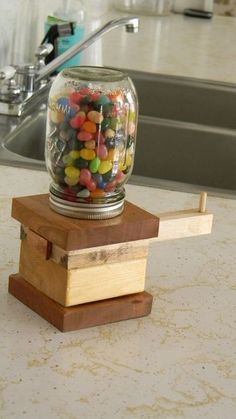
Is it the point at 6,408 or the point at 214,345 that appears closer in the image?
the point at 6,408

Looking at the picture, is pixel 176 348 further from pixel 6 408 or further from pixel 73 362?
pixel 6 408

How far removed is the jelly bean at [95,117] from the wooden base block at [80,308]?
220 mm

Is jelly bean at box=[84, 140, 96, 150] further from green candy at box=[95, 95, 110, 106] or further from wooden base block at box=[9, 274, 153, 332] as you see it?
wooden base block at box=[9, 274, 153, 332]

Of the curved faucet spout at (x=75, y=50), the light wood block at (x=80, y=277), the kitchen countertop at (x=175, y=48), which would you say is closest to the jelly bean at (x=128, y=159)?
the light wood block at (x=80, y=277)

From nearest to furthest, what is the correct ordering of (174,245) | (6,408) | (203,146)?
(6,408) → (174,245) → (203,146)

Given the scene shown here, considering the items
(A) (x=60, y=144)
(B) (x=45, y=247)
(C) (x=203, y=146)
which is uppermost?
(A) (x=60, y=144)

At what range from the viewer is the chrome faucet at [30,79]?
202cm

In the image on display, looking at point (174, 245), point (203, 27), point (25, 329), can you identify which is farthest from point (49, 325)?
point (203, 27)

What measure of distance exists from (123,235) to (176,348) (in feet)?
0.48

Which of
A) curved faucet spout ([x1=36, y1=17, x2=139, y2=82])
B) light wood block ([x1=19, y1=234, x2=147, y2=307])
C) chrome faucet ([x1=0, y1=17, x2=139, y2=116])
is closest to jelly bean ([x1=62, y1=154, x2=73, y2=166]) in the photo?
light wood block ([x1=19, y1=234, x2=147, y2=307])

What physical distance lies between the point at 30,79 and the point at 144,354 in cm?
111

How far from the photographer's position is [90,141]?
1117 millimetres

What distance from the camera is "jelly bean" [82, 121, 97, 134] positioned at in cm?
111

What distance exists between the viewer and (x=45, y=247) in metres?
1.14
